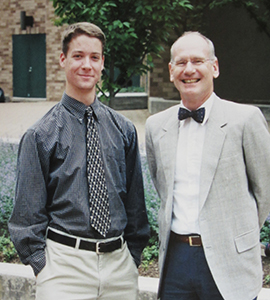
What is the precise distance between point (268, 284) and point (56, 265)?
207 cm

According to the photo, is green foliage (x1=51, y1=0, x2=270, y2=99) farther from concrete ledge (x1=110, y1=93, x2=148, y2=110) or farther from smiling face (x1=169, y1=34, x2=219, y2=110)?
concrete ledge (x1=110, y1=93, x2=148, y2=110)

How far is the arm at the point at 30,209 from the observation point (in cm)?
228

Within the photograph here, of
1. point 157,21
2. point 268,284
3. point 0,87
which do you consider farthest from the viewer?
point 0,87

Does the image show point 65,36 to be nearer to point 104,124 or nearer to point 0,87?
point 104,124

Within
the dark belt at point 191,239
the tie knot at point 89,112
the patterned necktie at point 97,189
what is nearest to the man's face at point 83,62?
the tie knot at point 89,112

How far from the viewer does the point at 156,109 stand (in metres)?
13.0

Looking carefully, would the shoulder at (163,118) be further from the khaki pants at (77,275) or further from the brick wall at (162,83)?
the brick wall at (162,83)

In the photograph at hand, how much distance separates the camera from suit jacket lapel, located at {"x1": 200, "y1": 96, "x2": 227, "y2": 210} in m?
2.20

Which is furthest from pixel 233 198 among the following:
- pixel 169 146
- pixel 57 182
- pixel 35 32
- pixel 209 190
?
pixel 35 32

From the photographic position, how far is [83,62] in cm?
238

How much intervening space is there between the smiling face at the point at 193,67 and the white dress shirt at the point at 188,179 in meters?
0.11

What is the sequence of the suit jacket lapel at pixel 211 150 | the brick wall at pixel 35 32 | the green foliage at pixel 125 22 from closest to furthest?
the suit jacket lapel at pixel 211 150 < the green foliage at pixel 125 22 < the brick wall at pixel 35 32

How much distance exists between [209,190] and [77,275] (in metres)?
0.83

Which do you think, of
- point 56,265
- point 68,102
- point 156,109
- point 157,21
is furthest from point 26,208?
point 156,109
